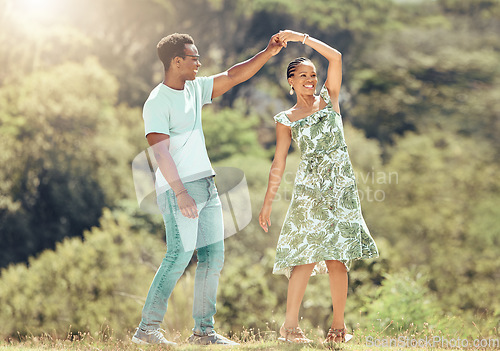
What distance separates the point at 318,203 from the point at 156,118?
48.2 inches

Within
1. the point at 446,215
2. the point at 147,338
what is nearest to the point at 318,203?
the point at 147,338

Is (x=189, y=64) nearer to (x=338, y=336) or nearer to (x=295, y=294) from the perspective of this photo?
(x=295, y=294)

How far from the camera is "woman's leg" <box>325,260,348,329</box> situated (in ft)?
13.6

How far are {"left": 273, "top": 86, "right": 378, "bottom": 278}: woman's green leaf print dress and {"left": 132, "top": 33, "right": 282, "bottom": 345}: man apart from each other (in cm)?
52

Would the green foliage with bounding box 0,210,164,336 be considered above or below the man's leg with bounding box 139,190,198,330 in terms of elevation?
below

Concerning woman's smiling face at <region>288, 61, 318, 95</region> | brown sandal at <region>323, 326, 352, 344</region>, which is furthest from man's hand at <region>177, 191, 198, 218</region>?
brown sandal at <region>323, 326, 352, 344</region>

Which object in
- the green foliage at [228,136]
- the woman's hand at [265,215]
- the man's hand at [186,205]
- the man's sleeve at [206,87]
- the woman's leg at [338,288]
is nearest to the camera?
the man's hand at [186,205]

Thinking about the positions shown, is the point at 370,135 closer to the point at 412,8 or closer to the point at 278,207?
the point at 412,8

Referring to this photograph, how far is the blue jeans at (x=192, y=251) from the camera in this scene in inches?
159

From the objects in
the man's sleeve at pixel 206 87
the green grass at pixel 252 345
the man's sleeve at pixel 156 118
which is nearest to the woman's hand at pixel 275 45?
the man's sleeve at pixel 206 87

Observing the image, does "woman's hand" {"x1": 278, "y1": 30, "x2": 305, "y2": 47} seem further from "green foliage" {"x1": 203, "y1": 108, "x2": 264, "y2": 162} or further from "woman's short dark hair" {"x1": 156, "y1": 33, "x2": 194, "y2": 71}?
"green foliage" {"x1": 203, "y1": 108, "x2": 264, "y2": 162}

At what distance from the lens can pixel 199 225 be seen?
4.16 metres

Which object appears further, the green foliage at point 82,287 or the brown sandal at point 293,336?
the green foliage at point 82,287

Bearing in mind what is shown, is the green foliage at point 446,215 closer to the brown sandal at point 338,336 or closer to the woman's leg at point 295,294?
the brown sandal at point 338,336
